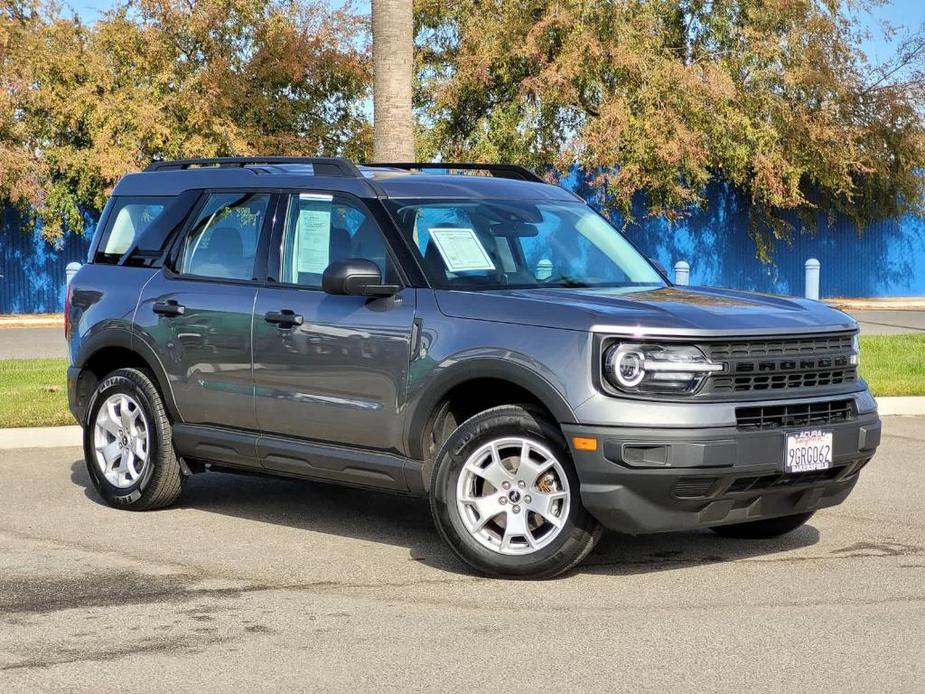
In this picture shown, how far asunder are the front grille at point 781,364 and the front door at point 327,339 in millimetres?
1553

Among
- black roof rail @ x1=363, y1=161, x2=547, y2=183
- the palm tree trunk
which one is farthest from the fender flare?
the palm tree trunk

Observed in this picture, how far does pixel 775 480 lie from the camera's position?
21.5ft

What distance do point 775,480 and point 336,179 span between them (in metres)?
2.85

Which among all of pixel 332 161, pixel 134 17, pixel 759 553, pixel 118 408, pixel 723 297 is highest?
pixel 134 17

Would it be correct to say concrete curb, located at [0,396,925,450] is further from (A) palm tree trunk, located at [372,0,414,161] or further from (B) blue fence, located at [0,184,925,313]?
(B) blue fence, located at [0,184,925,313]

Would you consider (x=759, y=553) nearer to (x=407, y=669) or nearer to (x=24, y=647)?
(x=407, y=669)

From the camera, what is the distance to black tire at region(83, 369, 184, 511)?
8273 millimetres

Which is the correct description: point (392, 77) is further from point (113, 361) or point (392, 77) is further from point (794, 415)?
point (794, 415)

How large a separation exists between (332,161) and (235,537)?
2.11 meters

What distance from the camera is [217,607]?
6.18m

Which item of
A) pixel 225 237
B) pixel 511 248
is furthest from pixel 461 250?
pixel 225 237

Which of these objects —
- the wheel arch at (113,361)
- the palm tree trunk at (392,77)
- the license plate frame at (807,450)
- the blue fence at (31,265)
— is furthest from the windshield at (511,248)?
the blue fence at (31,265)

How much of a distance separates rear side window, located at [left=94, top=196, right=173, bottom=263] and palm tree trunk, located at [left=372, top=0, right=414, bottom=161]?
18.3 feet

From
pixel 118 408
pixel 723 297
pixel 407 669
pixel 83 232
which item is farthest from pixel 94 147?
pixel 407 669
